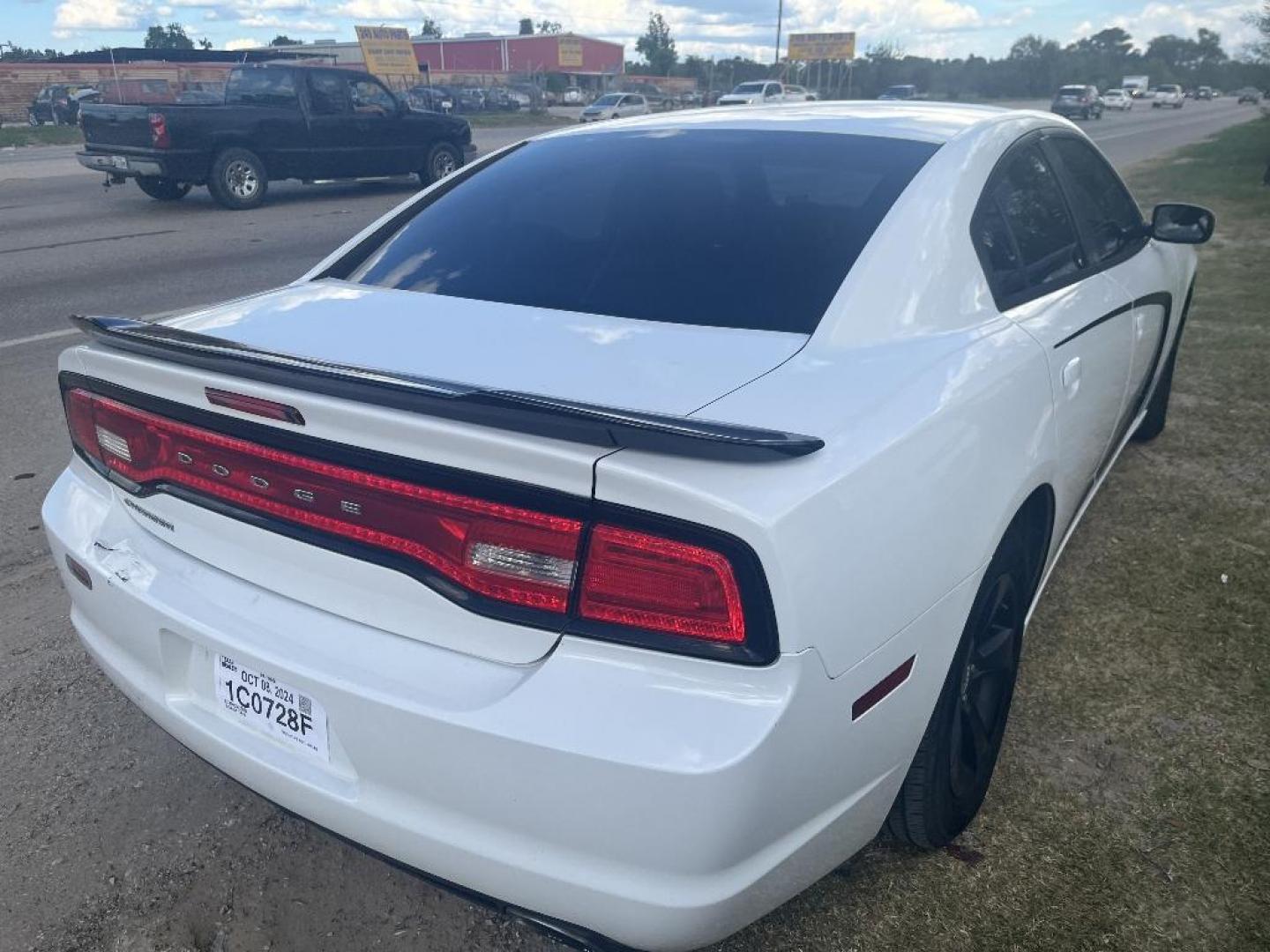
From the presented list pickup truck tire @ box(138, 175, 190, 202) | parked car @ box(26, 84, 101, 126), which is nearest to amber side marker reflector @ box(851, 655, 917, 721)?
pickup truck tire @ box(138, 175, 190, 202)

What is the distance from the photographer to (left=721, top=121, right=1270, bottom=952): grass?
2.17 meters

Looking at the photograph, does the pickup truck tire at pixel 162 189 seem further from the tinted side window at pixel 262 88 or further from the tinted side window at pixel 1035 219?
the tinted side window at pixel 1035 219

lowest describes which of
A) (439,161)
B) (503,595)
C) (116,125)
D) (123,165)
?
(439,161)

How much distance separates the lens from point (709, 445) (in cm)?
159

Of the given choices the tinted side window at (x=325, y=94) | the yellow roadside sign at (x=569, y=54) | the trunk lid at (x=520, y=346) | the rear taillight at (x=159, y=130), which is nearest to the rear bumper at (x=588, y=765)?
the trunk lid at (x=520, y=346)

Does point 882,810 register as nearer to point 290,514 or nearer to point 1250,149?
point 290,514

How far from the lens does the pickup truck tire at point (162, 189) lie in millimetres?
14023

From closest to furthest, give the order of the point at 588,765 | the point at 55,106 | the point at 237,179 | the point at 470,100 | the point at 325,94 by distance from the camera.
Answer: the point at 588,765 < the point at 237,179 < the point at 325,94 < the point at 55,106 < the point at 470,100

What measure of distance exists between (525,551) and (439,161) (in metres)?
16.0

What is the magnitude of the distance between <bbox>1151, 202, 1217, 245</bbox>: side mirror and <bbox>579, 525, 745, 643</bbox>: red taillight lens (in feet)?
9.77

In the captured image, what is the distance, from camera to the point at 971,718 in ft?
7.86

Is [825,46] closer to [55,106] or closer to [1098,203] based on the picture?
[55,106]

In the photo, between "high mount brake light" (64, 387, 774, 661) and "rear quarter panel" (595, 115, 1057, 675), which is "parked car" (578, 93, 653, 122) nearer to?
"rear quarter panel" (595, 115, 1057, 675)

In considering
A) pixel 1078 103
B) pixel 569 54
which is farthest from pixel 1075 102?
pixel 569 54
